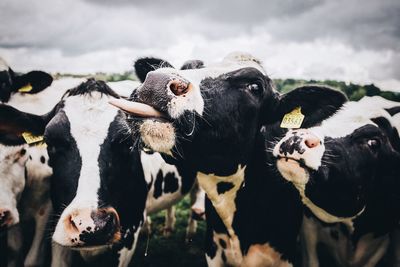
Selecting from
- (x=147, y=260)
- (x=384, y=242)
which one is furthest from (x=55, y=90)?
(x=384, y=242)

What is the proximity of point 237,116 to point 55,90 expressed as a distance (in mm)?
3895

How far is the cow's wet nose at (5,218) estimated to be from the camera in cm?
329

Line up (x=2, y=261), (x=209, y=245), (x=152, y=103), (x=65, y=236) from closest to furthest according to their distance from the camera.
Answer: (x=152, y=103) → (x=65, y=236) → (x=209, y=245) → (x=2, y=261)

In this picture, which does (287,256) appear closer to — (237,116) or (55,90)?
(237,116)

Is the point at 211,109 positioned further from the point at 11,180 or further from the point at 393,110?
the point at 393,110

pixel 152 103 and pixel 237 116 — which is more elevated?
pixel 152 103

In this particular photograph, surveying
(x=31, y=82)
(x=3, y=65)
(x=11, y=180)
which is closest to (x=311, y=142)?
(x=11, y=180)

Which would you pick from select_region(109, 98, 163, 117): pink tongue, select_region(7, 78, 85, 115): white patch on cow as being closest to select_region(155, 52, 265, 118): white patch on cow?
select_region(109, 98, 163, 117): pink tongue

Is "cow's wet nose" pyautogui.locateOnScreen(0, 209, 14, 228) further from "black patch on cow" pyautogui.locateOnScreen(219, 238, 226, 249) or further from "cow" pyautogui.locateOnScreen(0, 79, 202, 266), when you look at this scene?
"black patch on cow" pyautogui.locateOnScreen(219, 238, 226, 249)

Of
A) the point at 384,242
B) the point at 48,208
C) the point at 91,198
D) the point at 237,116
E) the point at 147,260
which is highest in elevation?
the point at 237,116

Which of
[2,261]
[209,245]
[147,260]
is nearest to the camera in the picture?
[209,245]

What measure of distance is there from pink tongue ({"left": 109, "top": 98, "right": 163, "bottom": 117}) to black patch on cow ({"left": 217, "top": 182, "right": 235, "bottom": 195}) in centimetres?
125

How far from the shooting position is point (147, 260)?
560 cm

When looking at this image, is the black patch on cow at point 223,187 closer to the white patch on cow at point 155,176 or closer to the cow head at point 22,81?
the white patch on cow at point 155,176
